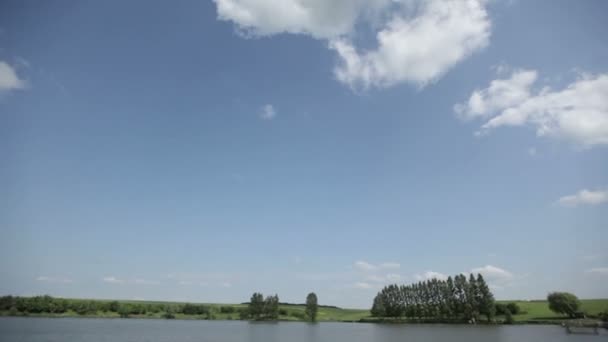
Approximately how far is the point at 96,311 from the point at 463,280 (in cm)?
17054

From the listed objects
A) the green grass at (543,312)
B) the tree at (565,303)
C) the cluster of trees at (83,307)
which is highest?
the tree at (565,303)

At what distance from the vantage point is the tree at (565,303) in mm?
114750

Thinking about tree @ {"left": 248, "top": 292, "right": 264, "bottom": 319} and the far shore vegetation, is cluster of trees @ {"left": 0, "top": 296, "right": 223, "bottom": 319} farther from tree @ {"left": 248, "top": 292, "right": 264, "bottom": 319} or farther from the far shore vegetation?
tree @ {"left": 248, "top": 292, "right": 264, "bottom": 319}

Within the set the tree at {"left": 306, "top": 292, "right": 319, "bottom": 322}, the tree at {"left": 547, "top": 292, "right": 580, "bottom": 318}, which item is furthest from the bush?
the tree at {"left": 306, "top": 292, "right": 319, "bottom": 322}

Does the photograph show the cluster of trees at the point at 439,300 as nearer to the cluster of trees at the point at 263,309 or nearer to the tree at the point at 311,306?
the tree at the point at 311,306

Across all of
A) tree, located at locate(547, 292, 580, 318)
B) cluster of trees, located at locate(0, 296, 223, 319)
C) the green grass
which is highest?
tree, located at locate(547, 292, 580, 318)

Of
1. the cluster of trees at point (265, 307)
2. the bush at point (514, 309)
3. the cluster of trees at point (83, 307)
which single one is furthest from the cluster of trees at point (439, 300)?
the cluster of trees at point (83, 307)

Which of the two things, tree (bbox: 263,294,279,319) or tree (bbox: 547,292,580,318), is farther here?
tree (bbox: 263,294,279,319)

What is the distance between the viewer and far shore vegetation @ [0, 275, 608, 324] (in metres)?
120

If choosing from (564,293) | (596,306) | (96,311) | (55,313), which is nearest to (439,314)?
(564,293)

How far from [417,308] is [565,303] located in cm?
5158

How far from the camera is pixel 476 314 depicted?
124562 mm

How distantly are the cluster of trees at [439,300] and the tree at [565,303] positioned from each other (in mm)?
18768

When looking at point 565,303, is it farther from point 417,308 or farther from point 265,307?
point 265,307
